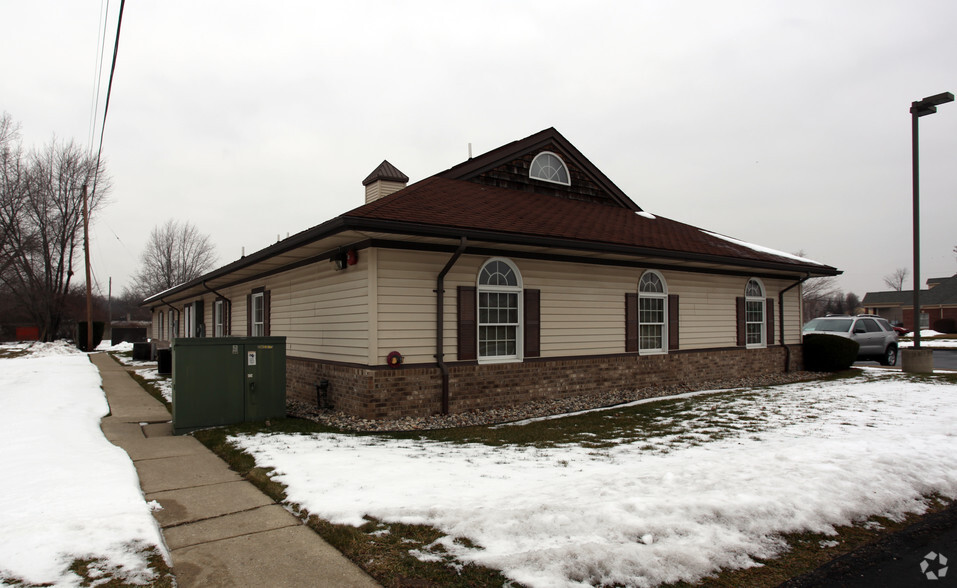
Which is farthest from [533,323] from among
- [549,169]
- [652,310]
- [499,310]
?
[549,169]

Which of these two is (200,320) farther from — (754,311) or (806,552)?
(806,552)

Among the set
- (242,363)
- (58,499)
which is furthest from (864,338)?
(58,499)

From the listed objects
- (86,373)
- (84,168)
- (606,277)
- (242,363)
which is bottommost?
(86,373)

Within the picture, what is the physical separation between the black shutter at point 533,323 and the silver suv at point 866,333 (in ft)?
41.0

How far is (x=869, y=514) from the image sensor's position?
484 centimetres

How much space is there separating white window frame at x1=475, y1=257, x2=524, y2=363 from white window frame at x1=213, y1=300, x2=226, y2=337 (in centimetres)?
1102

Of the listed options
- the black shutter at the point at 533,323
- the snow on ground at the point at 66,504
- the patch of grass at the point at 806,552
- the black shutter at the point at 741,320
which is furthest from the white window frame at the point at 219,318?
the patch of grass at the point at 806,552

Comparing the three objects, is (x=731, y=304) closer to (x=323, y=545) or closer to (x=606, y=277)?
(x=606, y=277)

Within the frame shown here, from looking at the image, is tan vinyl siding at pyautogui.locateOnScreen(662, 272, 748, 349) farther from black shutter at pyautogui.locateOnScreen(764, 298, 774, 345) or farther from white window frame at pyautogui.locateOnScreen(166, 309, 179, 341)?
white window frame at pyautogui.locateOnScreen(166, 309, 179, 341)

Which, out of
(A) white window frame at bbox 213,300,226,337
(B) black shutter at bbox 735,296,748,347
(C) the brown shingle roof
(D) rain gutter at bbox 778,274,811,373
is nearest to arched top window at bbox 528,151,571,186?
(C) the brown shingle roof

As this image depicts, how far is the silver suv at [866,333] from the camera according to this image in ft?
61.5

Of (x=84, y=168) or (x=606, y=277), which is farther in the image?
(x=84, y=168)

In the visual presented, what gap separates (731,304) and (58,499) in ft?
46.0

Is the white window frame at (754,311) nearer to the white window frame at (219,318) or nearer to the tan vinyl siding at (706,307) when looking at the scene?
the tan vinyl siding at (706,307)
